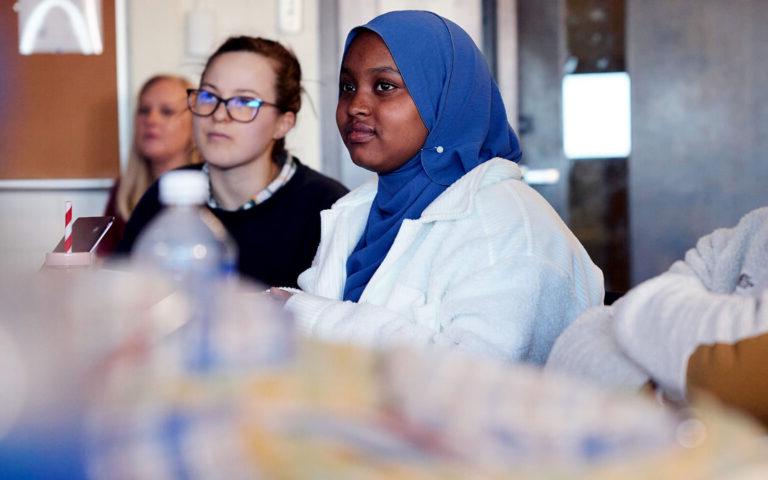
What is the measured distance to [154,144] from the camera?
3436mm

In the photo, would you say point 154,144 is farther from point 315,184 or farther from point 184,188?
point 184,188

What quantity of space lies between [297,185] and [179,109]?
1.30m

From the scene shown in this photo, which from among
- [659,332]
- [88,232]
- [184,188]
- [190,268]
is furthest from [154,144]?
[190,268]

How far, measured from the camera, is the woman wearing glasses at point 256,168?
224 centimetres

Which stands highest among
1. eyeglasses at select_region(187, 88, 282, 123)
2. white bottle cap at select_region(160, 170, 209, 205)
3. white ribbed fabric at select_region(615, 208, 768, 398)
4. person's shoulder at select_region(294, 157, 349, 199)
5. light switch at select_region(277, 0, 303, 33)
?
light switch at select_region(277, 0, 303, 33)

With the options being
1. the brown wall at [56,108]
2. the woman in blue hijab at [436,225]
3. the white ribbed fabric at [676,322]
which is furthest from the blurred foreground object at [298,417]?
the brown wall at [56,108]

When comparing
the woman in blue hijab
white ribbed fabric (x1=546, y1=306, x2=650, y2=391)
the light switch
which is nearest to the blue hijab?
the woman in blue hijab

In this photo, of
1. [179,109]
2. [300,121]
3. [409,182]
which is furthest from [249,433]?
[300,121]

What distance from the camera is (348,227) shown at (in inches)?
76.2

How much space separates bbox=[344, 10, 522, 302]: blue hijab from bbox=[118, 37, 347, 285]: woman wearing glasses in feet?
1.24

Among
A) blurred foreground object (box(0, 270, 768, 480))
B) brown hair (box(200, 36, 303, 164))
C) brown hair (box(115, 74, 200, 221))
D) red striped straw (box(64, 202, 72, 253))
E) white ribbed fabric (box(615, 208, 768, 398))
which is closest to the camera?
blurred foreground object (box(0, 270, 768, 480))

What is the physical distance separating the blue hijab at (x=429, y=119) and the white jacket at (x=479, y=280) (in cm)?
12

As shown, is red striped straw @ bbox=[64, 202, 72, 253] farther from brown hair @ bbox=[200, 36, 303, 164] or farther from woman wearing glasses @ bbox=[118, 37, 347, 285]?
brown hair @ bbox=[200, 36, 303, 164]

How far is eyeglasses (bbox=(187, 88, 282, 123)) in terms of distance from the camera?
7.63ft
